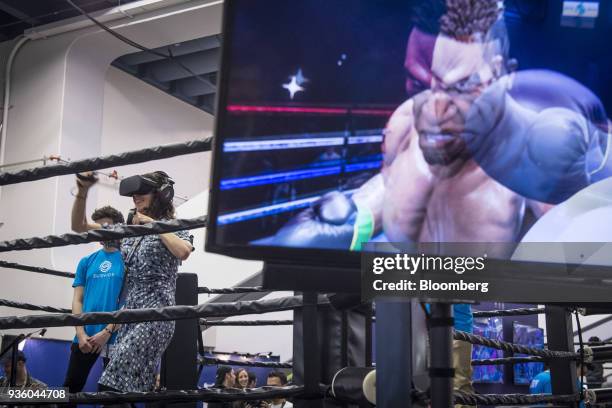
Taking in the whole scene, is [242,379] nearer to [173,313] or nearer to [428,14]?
[173,313]

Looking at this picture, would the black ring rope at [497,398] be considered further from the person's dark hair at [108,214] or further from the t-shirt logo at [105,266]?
the person's dark hair at [108,214]

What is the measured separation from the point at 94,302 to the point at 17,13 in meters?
5.74

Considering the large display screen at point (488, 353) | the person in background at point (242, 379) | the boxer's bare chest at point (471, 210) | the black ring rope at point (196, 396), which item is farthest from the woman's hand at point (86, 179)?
the large display screen at point (488, 353)

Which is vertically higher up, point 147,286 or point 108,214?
point 108,214

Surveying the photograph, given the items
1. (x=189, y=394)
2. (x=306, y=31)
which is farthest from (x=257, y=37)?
(x=189, y=394)

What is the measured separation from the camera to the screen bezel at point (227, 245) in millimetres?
669

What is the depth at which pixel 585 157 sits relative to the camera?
755 mm

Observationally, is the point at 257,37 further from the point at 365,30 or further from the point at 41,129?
the point at 41,129

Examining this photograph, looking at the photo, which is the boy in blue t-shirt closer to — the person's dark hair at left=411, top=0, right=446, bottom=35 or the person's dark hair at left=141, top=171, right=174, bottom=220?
the person's dark hair at left=141, top=171, right=174, bottom=220

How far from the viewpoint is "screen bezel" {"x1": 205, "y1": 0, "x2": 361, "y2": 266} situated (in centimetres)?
67

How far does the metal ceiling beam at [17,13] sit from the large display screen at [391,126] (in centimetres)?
711

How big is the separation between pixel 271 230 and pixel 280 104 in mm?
135

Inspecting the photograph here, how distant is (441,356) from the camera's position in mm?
748

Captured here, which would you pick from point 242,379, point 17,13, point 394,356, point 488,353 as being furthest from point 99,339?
point 17,13
